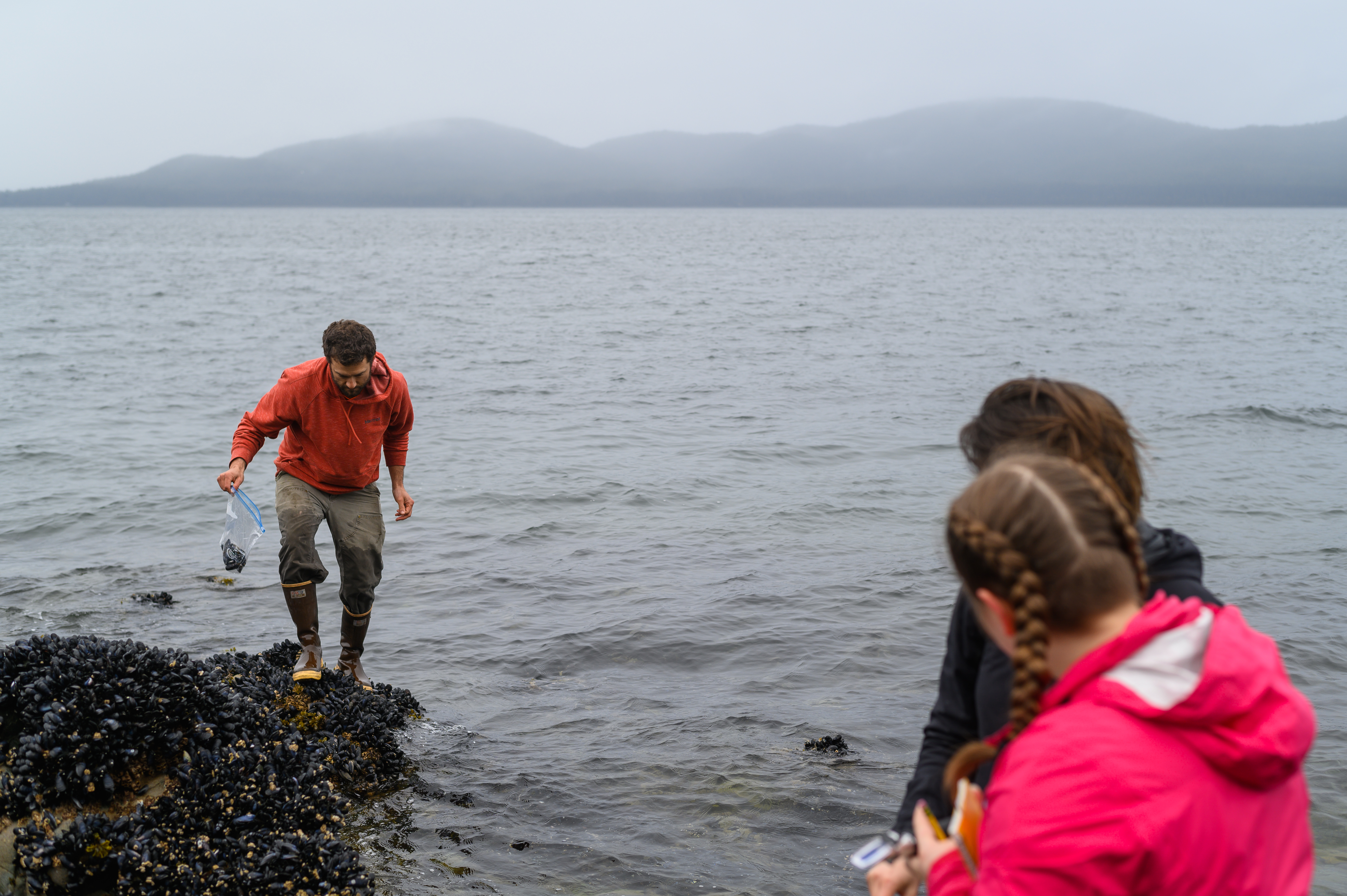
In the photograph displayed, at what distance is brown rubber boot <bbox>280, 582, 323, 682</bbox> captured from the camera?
6.68 meters

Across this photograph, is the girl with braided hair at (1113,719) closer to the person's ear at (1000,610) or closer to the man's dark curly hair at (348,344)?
the person's ear at (1000,610)

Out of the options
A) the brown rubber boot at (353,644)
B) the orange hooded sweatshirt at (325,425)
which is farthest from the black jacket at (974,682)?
the brown rubber boot at (353,644)

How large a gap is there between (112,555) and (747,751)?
8633 mm

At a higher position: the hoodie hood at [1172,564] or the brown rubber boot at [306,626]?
the hoodie hood at [1172,564]

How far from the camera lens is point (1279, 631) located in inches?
358

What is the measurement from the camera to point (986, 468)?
2.62 m

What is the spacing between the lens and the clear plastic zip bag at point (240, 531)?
709cm

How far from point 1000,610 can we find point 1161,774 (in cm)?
38

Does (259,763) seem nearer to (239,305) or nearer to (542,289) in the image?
(239,305)

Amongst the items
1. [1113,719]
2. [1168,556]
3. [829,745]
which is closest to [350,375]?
[829,745]

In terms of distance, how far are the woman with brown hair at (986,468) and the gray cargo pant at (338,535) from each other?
479 centimetres

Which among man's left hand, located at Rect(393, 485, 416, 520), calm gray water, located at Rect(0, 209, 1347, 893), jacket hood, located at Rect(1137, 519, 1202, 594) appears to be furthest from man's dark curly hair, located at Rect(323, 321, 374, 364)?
jacket hood, located at Rect(1137, 519, 1202, 594)

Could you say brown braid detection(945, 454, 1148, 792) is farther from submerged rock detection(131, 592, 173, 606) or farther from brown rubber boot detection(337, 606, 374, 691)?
submerged rock detection(131, 592, 173, 606)

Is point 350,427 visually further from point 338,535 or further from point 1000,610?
point 1000,610
